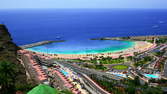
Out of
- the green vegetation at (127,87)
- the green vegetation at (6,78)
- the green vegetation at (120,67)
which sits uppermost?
the green vegetation at (6,78)

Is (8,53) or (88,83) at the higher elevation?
(8,53)

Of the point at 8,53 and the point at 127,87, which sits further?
the point at 127,87

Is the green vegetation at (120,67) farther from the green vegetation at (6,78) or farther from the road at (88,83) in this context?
the green vegetation at (6,78)

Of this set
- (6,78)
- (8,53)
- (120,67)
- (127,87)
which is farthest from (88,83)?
(6,78)

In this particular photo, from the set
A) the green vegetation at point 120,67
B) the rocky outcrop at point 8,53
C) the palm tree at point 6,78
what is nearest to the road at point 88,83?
the green vegetation at point 120,67

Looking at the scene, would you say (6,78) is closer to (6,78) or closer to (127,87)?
(6,78)

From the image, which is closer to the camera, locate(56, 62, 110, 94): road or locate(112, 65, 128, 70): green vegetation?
locate(56, 62, 110, 94): road

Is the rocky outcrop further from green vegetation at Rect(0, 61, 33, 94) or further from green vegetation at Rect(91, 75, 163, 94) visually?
green vegetation at Rect(91, 75, 163, 94)

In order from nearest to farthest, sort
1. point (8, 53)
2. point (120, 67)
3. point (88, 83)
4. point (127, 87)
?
point (8, 53) < point (127, 87) < point (88, 83) < point (120, 67)

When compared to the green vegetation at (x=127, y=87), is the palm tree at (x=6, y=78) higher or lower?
higher

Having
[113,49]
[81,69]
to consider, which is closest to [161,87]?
[81,69]

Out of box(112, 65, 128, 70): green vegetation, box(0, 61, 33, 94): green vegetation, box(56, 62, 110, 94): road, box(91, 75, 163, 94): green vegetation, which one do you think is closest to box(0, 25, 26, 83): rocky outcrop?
box(0, 61, 33, 94): green vegetation
